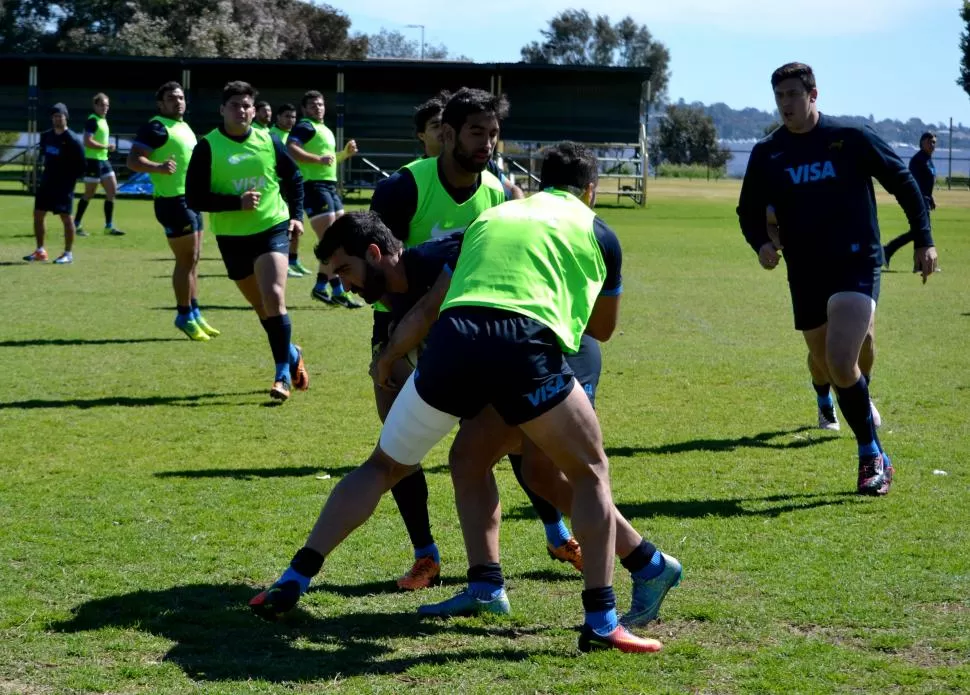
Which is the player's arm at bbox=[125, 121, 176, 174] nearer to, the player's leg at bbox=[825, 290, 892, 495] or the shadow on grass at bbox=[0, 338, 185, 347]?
the shadow on grass at bbox=[0, 338, 185, 347]

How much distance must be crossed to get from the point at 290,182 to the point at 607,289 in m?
5.92

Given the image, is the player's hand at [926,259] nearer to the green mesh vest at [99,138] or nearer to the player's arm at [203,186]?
the player's arm at [203,186]

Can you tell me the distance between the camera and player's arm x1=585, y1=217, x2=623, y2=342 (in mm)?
4762

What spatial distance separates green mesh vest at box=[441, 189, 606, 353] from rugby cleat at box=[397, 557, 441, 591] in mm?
1422

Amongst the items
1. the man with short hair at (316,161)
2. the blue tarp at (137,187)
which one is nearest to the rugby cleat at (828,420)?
the man with short hair at (316,161)

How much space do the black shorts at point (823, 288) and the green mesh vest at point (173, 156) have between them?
714 cm

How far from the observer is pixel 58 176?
63.6 feet

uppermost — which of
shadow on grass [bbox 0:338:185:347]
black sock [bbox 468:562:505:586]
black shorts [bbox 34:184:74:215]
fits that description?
black shorts [bbox 34:184:74:215]

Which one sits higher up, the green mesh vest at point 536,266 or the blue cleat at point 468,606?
the green mesh vest at point 536,266

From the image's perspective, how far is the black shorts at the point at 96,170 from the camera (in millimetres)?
24672

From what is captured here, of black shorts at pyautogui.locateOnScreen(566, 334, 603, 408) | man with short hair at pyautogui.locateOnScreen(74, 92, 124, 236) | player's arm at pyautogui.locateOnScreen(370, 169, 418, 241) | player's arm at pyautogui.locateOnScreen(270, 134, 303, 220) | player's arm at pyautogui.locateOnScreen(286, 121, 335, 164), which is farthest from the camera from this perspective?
man with short hair at pyautogui.locateOnScreen(74, 92, 124, 236)

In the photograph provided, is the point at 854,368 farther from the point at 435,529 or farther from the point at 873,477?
the point at 435,529

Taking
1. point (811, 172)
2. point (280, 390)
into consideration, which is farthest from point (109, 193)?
point (811, 172)

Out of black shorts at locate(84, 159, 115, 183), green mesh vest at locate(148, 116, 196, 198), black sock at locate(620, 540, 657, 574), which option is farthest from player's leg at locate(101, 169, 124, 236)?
black sock at locate(620, 540, 657, 574)
